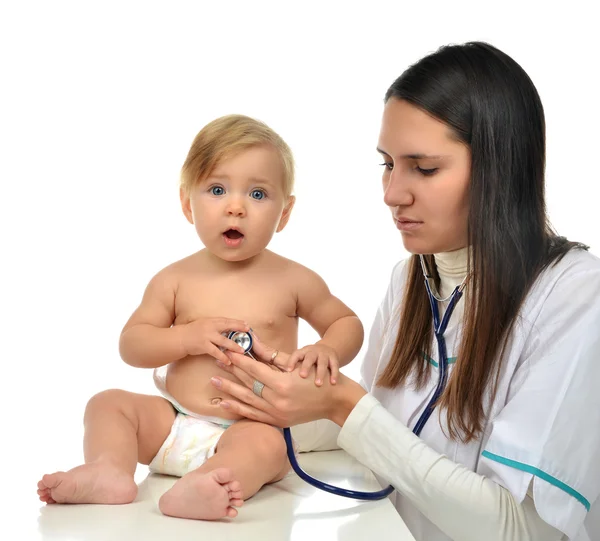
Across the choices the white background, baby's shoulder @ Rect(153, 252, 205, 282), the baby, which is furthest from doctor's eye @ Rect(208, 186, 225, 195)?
the white background

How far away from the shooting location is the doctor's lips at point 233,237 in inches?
74.2

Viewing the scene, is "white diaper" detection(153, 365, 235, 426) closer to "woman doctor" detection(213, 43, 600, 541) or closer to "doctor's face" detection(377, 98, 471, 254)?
"woman doctor" detection(213, 43, 600, 541)

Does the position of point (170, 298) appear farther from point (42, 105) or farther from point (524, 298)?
point (42, 105)

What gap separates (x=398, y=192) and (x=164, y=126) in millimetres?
1659

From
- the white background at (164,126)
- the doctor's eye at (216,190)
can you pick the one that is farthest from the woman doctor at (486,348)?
the white background at (164,126)

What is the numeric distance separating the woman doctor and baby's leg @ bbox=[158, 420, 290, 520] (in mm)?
48

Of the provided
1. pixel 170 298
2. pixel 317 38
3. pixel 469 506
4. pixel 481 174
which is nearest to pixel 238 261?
pixel 170 298

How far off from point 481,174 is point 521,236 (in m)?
0.16

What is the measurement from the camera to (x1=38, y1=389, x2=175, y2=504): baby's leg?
1581 mm

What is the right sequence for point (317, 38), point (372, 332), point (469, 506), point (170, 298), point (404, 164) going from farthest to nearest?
point (317, 38)
point (372, 332)
point (170, 298)
point (404, 164)
point (469, 506)

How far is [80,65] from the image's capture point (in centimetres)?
322

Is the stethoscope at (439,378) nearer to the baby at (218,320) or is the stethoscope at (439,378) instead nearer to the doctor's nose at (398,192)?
the baby at (218,320)

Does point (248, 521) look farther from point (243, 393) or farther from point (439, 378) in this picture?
point (439, 378)

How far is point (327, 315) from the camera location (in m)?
1.96
